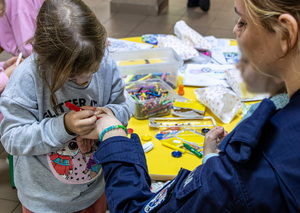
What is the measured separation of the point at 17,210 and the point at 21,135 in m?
1.08

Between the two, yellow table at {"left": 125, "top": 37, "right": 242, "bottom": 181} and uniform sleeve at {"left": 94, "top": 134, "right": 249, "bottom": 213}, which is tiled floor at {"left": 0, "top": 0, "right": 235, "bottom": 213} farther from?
uniform sleeve at {"left": 94, "top": 134, "right": 249, "bottom": 213}

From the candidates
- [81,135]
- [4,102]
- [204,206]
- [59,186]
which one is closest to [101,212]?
[59,186]

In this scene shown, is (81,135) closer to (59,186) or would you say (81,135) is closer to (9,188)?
(59,186)

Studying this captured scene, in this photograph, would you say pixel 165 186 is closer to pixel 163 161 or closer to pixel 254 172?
pixel 254 172

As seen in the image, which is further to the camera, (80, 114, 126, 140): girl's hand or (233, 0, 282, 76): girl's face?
(80, 114, 126, 140): girl's hand

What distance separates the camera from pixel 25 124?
0.93 m

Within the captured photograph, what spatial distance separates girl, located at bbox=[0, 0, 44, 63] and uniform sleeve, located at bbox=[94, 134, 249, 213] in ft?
3.44

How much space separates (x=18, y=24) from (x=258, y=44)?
4.68 feet

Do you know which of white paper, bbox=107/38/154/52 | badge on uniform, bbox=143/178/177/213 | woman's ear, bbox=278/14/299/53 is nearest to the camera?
woman's ear, bbox=278/14/299/53

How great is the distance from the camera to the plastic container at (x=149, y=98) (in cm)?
140

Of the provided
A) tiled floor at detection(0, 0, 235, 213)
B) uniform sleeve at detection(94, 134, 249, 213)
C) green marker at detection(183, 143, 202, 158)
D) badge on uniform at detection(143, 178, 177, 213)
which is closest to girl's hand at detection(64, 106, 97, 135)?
uniform sleeve at detection(94, 134, 249, 213)

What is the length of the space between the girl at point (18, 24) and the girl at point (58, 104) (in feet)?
2.56

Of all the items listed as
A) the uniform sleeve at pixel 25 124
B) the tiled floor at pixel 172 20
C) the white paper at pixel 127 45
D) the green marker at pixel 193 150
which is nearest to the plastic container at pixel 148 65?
the white paper at pixel 127 45

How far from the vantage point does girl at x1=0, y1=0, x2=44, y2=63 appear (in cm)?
169
